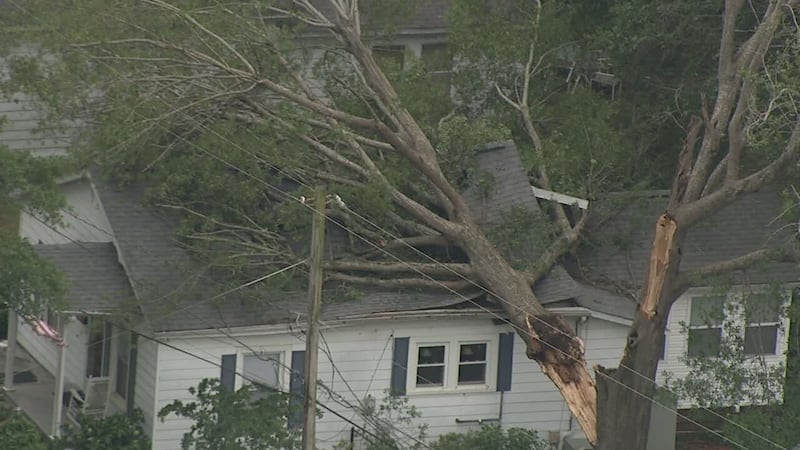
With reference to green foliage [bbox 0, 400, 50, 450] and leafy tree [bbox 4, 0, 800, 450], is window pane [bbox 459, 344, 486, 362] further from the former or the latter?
green foliage [bbox 0, 400, 50, 450]

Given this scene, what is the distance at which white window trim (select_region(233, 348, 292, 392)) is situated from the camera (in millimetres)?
18000

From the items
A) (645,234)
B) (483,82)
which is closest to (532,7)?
(483,82)

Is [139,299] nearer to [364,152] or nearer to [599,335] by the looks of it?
[364,152]

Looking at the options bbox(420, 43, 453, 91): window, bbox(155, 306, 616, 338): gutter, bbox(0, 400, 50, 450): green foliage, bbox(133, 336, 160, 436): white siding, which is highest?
bbox(420, 43, 453, 91): window

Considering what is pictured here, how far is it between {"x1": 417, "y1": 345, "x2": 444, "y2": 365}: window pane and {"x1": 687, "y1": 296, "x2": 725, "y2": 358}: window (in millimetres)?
3367

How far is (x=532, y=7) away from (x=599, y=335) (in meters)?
7.80

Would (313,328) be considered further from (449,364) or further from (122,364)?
(122,364)

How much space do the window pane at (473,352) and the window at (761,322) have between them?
3588 millimetres

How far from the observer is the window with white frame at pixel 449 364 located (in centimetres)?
1902

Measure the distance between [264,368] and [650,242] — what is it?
6520 millimetres

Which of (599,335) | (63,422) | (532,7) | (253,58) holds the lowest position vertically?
(63,422)

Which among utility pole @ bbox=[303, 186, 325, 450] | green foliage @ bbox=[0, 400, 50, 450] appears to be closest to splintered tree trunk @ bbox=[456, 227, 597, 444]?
utility pole @ bbox=[303, 186, 325, 450]

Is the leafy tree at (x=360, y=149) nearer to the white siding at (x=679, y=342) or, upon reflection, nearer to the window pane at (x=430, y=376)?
the white siding at (x=679, y=342)

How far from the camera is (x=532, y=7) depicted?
2505 centimetres
